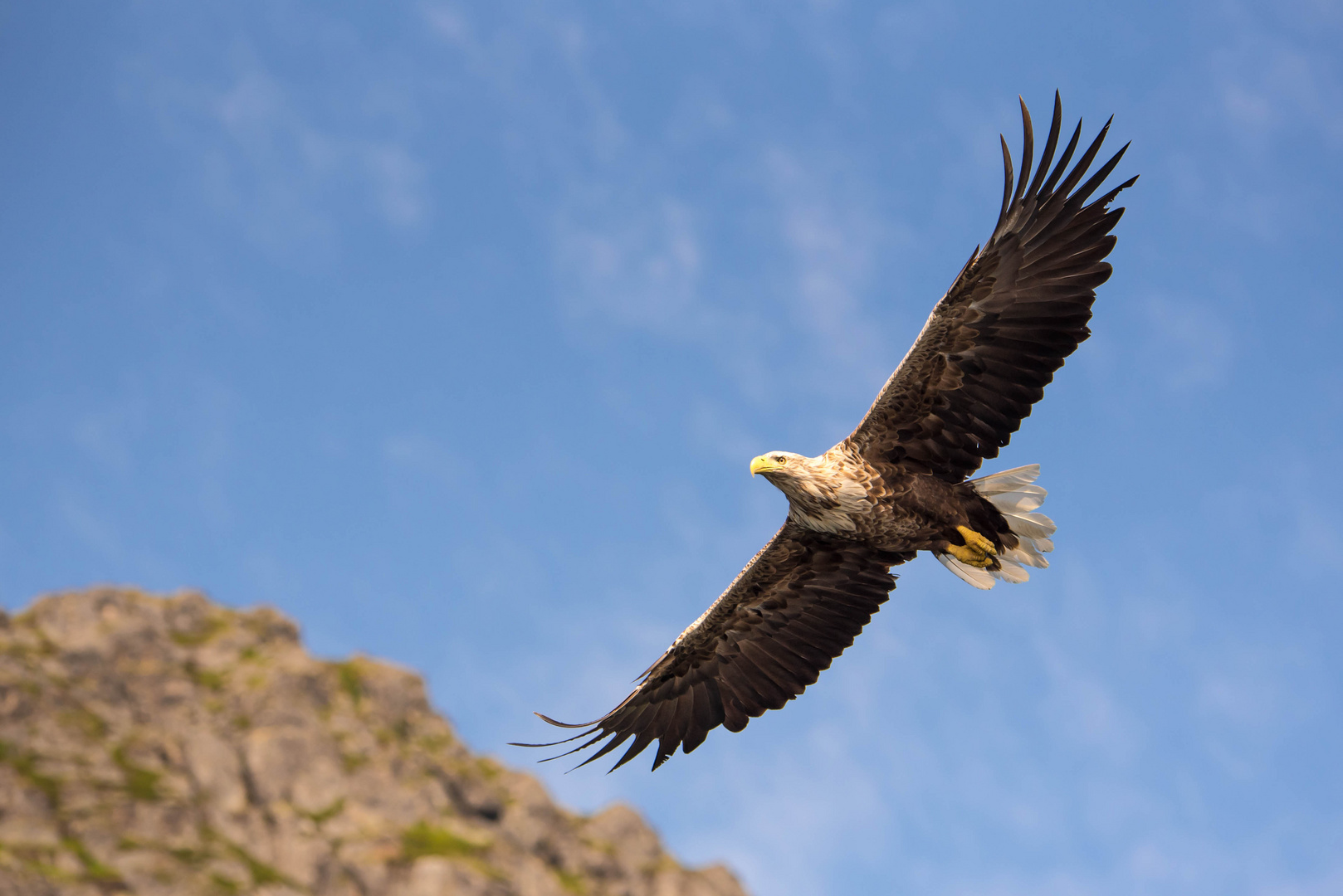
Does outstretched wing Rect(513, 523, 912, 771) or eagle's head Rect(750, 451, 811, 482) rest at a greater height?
eagle's head Rect(750, 451, 811, 482)

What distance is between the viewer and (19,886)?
74625mm

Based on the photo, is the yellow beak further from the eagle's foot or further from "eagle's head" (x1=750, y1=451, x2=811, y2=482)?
the eagle's foot

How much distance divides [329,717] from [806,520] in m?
106

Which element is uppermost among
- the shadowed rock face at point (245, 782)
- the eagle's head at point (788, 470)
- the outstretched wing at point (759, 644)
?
the shadowed rock face at point (245, 782)

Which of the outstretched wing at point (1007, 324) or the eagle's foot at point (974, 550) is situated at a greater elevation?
the outstretched wing at point (1007, 324)

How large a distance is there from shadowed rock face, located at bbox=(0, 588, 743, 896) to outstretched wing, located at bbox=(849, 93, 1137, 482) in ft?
266

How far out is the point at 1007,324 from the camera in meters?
11.1

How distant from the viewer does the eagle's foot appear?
11.9 meters

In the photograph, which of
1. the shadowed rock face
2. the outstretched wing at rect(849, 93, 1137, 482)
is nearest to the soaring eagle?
the outstretched wing at rect(849, 93, 1137, 482)

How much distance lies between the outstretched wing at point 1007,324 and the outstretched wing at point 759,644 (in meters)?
1.63

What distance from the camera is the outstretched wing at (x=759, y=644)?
42.0 feet

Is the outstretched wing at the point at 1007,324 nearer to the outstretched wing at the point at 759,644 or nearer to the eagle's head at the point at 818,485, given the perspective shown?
the eagle's head at the point at 818,485

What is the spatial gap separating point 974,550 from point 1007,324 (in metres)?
2.40

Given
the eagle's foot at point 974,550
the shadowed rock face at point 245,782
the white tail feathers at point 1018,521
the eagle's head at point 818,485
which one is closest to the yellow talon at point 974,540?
the eagle's foot at point 974,550
